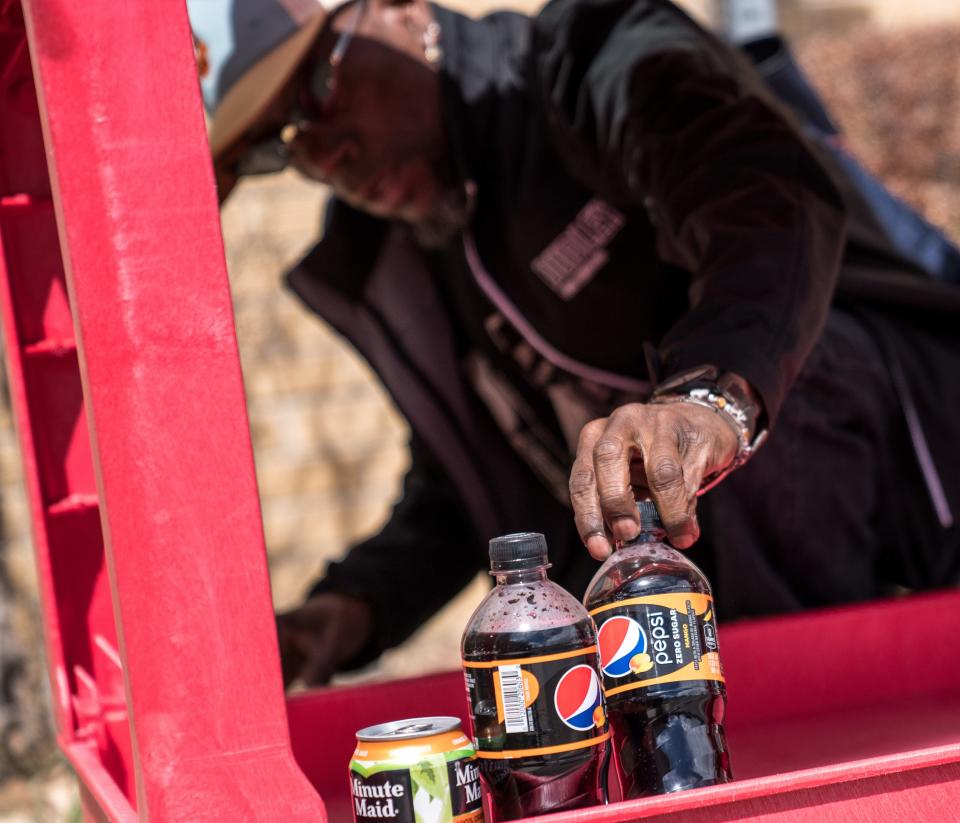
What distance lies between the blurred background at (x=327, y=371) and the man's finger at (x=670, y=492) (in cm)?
378

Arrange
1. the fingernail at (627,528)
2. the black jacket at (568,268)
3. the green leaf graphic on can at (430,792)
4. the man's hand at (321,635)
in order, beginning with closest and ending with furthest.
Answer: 1. the green leaf graphic on can at (430,792)
2. the fingernail at (627,528)
3. the black jacket at (568,268)
4. the man's hand at (321,635)

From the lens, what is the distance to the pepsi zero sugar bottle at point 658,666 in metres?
1.17

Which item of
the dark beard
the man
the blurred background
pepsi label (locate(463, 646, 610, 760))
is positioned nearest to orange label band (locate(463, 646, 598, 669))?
pepsi label (locate(463, 646, 610, 760))

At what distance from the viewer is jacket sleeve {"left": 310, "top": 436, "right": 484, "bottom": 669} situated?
8.61 feet

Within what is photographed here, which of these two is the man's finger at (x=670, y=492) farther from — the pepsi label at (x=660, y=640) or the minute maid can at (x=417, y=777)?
the minute maid can at (x=417, y=777)

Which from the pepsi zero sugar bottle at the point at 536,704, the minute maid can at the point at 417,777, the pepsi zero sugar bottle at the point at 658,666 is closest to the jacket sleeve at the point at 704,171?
the pepsi zero sugar bottle at the point at 658,666

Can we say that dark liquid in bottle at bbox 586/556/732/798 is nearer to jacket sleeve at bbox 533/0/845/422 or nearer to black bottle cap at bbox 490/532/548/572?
black bottle cap at bbox 490/532/548/572

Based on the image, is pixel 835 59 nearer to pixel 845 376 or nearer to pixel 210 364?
pixel 845 376

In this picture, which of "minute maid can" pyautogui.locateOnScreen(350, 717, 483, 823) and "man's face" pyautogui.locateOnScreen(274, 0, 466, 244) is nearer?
"minute maid can" pyautogui.locateOnScreen(350, 717, 483, 823)

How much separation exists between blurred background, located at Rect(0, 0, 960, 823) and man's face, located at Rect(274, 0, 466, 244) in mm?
2485

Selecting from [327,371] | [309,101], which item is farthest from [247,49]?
[327,371]

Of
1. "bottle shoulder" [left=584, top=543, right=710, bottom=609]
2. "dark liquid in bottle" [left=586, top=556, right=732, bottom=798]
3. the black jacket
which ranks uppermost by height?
the black jacket

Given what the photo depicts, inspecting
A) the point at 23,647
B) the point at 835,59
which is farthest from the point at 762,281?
the point at 835,59

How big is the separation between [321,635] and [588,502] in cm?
133
